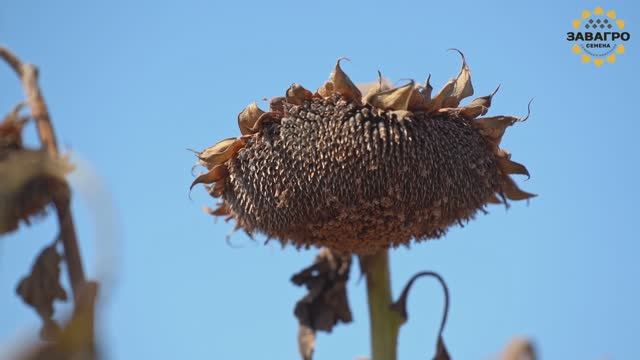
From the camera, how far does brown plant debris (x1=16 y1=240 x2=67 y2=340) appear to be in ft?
13.0

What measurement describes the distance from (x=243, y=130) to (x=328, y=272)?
1360mm

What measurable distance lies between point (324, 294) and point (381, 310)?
16.7 inches

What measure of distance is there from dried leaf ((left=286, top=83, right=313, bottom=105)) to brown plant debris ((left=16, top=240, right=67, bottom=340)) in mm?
1277

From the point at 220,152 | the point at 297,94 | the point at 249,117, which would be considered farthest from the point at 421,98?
the point at 220,152

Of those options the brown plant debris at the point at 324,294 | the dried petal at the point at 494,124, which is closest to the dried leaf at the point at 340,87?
the dried petal at the point at 494,124

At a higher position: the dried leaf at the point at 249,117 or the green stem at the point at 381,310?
the dried leaf at the point at 249,117

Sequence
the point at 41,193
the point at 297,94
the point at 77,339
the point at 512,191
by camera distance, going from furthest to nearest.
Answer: the point at 41,193 < the point at 512,191 < the point at 297,94 < the point at 77,339

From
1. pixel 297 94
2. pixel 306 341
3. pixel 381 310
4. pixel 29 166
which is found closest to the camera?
pixel 29 166

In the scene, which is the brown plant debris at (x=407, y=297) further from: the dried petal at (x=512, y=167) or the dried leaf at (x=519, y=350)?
the dried leaf at (x=519, y=350)

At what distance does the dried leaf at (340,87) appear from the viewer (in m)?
3.41

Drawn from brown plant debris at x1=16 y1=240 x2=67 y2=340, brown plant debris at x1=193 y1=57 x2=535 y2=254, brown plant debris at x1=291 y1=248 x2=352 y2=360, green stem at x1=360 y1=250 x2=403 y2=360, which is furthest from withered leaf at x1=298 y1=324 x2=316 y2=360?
brown plant debris at x1=16 y1=240 x2=67 y2=340

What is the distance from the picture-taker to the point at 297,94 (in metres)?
3.44

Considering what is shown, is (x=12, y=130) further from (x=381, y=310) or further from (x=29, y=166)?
(x=381, y=310)

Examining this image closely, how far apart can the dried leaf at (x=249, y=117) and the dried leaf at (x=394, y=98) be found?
0.43 metres
